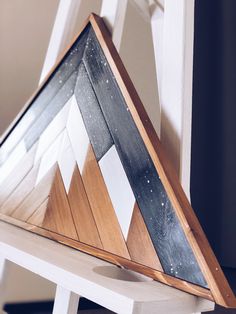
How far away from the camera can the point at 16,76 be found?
1431 millimetres

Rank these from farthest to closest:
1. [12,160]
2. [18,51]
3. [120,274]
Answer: [18,51], [12,160], [120,274]

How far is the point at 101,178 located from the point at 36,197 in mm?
208

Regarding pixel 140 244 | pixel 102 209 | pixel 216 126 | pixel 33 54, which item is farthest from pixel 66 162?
pixel 216 126

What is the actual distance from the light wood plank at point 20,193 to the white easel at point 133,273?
0.05 m

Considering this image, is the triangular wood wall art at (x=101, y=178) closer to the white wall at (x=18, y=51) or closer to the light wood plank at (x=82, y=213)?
the light wood plank at (x=82, y=213)

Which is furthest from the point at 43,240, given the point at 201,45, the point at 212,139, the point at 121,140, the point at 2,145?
→ the point at 201,45

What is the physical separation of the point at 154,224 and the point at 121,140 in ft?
0.48

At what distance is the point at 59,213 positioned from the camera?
69cm

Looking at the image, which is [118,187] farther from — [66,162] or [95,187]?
[66,162]

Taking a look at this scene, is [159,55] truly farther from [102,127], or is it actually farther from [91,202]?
[91,202]

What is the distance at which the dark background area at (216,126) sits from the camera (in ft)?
6.08

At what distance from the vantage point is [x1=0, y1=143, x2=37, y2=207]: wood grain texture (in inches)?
32.7

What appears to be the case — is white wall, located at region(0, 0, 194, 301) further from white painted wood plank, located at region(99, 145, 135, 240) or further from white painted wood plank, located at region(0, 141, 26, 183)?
white painted wood plank, located at region(99, 145, 135, 240)

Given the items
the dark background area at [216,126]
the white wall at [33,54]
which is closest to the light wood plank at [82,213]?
the white wall at [33,54]
